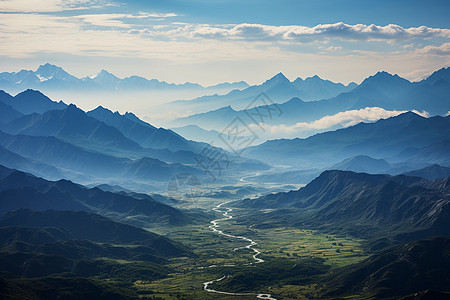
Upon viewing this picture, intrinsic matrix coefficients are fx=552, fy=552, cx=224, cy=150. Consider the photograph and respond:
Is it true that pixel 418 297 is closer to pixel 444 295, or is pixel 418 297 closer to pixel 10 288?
pixel 444 295

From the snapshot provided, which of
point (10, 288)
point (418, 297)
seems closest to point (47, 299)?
point (10, 288)

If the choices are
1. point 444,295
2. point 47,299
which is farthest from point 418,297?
point 47,299

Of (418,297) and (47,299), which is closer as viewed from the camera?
(418,297)

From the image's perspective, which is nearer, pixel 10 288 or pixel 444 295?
pixel 444 295

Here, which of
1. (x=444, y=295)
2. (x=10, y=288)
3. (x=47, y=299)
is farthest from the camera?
(x=47, y=299)

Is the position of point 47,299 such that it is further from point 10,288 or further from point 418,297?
point 418,297

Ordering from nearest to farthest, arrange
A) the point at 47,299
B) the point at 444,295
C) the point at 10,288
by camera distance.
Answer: the point at 444,295
the point at 10,288
the point at 47,299
